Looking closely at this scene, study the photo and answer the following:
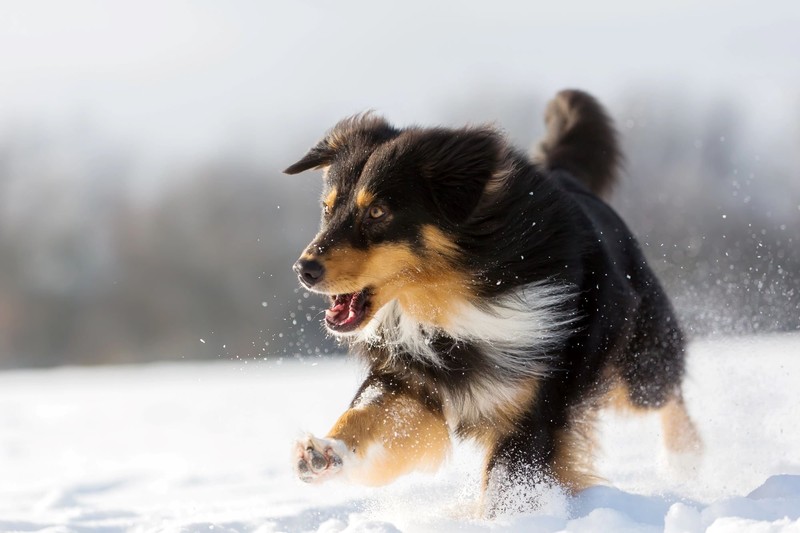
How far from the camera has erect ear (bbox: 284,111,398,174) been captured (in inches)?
195

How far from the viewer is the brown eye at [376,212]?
436 cm

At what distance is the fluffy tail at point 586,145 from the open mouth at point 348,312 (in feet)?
8.31

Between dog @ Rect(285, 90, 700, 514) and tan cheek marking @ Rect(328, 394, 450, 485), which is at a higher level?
dog @ Rect(285, 90, 700, 514)

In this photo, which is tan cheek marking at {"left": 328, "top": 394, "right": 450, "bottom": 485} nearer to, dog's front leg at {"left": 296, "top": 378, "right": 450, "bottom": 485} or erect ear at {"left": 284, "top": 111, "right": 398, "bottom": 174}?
dog's front leg at {"left": 296, "top": 378, "right": 450, "bottom": 485}

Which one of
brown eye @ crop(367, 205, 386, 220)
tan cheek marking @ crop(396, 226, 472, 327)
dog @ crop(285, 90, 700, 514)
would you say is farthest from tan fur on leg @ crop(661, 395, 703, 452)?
brown eye @ crop(367, 205, 386, 220)

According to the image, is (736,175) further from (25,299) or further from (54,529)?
(54,529)

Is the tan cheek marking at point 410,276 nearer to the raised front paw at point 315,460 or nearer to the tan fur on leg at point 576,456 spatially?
the raised front paw at point 315,460

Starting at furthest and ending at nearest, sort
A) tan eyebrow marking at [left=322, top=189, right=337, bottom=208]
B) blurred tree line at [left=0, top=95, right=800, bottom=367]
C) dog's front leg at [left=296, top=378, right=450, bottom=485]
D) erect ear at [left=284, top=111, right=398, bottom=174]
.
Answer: blurred tree line at [left=0, top=95, right=800, bottom=367] → erect ear at [left=284, top=111, right=398, bottom=174] → tan eyebrow marking at [left=322, top=189, right=337, bottom=208] → dog's front leg at [left=296, top=378, right=450, bottom=485]

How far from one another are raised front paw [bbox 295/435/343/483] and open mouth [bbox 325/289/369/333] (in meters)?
0.51

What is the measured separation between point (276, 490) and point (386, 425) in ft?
4.99

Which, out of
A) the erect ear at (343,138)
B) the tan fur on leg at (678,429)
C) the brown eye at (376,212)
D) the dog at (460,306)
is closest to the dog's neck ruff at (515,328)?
the dog at (460,306)

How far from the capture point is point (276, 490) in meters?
5.75

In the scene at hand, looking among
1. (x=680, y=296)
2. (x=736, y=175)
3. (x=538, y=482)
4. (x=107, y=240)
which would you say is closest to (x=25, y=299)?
(x=107, y=240)

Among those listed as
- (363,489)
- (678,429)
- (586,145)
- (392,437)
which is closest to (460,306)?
(392,437)
